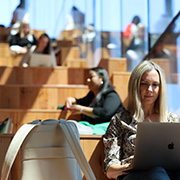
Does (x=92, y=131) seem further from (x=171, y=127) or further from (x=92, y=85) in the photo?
(x=171, y=127)

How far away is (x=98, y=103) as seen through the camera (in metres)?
4.07

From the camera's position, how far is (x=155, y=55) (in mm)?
4238

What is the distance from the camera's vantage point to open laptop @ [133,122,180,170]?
7.11 feet

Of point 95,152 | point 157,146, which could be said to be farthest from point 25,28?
point 157,146

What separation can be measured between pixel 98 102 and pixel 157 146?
1.91 m

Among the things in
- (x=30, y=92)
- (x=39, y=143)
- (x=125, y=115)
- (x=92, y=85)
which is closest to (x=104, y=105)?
(x=92, y=85)

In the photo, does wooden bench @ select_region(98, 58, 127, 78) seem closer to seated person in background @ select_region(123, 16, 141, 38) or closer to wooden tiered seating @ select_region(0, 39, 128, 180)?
wooden tiered seating @ select_region(0, 39, 128, 180)

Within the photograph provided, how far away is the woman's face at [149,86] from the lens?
2.58m

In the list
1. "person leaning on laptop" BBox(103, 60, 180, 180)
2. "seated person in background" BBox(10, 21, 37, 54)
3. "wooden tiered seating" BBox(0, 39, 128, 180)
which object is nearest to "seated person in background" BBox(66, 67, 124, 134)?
"wooden tiered seating" BBox(0, 39, 128, 180)

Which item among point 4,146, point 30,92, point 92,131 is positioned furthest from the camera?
point 30,92

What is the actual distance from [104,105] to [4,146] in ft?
4.96

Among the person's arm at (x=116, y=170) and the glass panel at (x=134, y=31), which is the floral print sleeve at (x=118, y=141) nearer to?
the person's arm at (x=116, y=170)

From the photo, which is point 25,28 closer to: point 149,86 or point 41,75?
point 41,75

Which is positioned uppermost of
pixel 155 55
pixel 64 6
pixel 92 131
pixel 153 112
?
pixel 64 6
